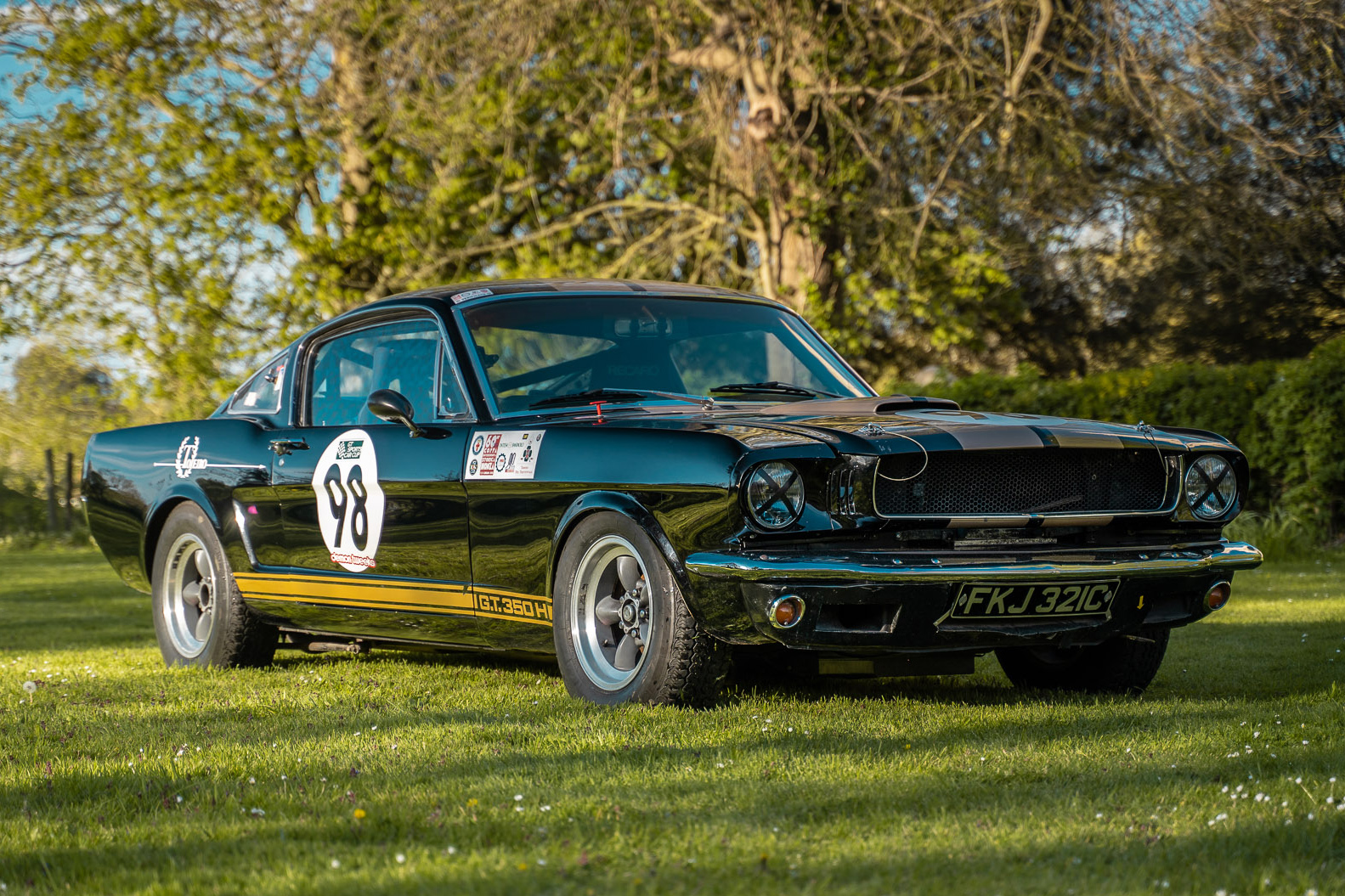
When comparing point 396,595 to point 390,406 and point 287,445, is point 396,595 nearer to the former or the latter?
point 390,406

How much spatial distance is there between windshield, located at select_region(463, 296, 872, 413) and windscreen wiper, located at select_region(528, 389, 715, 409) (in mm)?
16

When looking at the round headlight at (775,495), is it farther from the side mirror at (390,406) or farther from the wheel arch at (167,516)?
the wheel arch at (167,516)

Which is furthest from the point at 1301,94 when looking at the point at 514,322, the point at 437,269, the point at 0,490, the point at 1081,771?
the point at 0,490

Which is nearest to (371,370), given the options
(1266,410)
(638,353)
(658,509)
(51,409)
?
(638,353)

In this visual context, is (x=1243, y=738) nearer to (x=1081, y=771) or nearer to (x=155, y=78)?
(x=1081, y=771)

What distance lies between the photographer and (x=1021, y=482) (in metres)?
4.75

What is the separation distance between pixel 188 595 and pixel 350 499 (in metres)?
1.52

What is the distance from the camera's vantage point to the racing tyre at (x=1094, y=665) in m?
5.44

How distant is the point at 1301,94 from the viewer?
1470 cm

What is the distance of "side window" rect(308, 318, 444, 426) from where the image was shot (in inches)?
236

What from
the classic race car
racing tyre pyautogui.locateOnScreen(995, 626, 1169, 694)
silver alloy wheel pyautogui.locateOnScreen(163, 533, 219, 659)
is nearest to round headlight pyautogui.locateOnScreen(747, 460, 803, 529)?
the classic race car

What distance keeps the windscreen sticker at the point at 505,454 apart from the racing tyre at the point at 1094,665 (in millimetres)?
1752

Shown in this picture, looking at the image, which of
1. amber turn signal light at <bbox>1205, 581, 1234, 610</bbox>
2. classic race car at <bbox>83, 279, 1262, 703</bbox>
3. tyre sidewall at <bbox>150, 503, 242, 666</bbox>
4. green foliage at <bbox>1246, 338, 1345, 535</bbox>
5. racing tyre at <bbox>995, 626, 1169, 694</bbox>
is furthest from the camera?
green foliage at <bbox>1246, 338, 1345, 535</bbox>

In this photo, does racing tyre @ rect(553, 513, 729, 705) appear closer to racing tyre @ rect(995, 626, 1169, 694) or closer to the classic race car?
the classic race car
